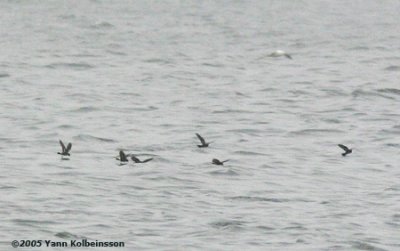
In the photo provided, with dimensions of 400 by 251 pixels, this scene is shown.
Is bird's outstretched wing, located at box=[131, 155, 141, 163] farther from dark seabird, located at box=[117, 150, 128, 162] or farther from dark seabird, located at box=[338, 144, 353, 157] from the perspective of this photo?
dark seabird, located at box=[338, 144, 353, 157]

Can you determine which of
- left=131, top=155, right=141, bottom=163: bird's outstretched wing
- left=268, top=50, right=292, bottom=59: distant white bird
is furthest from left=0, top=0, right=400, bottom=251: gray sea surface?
left=268, top=50, right=292, bottom=59: distant white bird

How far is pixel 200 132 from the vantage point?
113 ft

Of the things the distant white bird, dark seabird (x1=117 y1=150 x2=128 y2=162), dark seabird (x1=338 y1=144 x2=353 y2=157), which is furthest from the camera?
the distant white bird

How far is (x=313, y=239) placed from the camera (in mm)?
22484

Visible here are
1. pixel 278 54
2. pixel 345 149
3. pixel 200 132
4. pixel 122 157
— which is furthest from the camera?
pixel 278 54

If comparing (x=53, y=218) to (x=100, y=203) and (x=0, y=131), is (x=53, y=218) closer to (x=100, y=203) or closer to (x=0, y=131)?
(x=100, y=203)

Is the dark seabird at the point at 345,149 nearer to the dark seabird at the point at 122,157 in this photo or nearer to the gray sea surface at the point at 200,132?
the gray sea surface at the point at 200,132

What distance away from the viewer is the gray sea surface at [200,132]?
2333 centimetres

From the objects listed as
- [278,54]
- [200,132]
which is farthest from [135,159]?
[278,54]

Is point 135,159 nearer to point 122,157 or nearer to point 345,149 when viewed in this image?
point 122,157

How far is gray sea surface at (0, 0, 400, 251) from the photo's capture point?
76.5 ft

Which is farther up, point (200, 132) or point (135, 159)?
point (135, 159)

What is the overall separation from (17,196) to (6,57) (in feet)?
81.8

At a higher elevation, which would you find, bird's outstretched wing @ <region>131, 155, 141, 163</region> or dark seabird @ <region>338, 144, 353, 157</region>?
bird's outstretched wing @ <region>131, 155, 141, 163</region>
